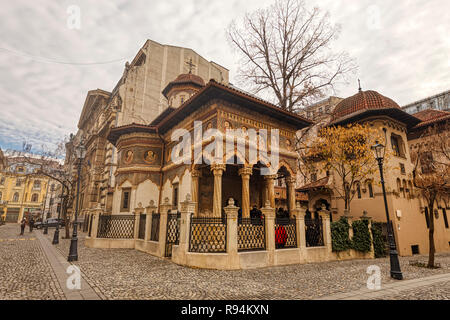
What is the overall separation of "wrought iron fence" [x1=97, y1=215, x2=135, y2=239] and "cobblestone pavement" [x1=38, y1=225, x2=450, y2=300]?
4844 millimetres

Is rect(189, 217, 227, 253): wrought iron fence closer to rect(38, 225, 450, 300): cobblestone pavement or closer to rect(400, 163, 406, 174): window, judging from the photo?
rect(38, 225, 450, 300): cobblestone pavement

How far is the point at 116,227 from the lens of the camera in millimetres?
13898

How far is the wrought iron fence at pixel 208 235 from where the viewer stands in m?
8.38

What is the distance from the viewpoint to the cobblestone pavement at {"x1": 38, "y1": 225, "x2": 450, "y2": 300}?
5.30 m

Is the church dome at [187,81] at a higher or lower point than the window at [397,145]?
higher

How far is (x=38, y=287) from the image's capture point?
5512 millimetres

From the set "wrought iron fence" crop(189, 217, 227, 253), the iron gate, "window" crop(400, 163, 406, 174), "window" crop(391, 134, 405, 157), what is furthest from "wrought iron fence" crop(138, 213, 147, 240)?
"window" crop(391, 134, 405, 157)

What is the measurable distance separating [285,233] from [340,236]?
362 cm

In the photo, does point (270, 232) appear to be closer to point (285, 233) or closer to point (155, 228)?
point (285, 233)

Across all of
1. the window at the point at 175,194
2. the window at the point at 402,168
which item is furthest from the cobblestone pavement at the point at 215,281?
the window at the point at 402,168

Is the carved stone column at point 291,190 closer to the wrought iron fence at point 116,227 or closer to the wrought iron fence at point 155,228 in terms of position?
the wrought iron fence at point 155,228

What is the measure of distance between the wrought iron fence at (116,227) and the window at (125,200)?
2444 millimetres

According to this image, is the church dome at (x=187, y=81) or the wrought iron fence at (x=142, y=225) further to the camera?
the church dome at (x=187, y=81)
